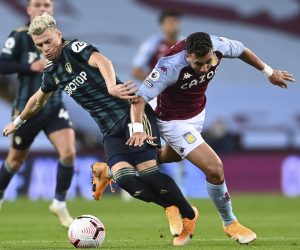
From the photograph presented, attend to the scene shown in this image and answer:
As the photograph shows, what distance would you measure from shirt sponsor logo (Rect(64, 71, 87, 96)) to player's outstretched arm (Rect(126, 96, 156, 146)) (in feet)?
2.16

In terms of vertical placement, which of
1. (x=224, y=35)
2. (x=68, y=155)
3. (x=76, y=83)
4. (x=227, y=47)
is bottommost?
(x=224, y=35)

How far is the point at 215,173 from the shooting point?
8344mm

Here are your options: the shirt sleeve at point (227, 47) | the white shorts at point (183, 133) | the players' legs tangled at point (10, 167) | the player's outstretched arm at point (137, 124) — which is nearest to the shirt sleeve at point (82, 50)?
the player's outstretched arm at point (137, 124)

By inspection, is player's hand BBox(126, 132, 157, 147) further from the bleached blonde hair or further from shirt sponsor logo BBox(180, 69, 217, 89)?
the bleached blonde hair

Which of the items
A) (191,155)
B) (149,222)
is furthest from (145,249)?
(149,222)

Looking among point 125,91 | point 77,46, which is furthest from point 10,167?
point 125,91

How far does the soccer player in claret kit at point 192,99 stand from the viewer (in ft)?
26.2

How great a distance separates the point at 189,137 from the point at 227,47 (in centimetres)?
87

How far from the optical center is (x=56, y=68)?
337 inches

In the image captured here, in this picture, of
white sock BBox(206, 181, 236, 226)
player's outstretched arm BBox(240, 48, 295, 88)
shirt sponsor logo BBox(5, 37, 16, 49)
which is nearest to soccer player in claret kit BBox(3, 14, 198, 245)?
white sock BBox(206, 181, 236, 226)

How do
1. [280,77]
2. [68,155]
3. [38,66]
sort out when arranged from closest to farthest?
1. [280,77]
2. [38,66]
3. [68,155]

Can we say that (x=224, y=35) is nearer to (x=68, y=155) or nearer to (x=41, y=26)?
(x=68, y=155)

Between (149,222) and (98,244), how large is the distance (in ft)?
11.6

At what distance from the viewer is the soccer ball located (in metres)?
7.94
